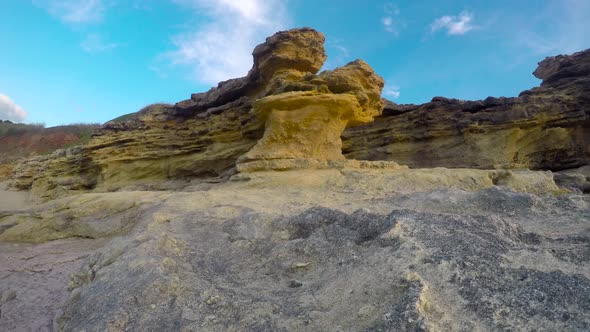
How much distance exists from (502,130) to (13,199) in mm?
21502

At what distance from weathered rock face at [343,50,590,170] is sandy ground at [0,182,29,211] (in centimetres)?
1487

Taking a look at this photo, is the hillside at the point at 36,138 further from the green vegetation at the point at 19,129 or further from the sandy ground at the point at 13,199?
the sandy ground at the point at 13,199

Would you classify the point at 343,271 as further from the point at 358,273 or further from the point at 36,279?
the point at 36,279

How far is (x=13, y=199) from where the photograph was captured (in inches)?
729

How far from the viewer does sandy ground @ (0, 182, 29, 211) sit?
16.7m

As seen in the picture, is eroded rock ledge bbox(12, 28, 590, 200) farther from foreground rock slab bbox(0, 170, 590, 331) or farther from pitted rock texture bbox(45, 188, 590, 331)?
pitted rock texture bbox(45, 188, 590, 331)

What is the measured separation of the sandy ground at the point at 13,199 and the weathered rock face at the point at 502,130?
585 inches

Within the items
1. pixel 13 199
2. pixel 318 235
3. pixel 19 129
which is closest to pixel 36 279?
pixel 318 235

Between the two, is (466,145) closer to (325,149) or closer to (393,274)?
(325,149)

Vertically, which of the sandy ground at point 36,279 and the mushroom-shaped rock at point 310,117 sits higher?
the mushroom-shaped rock at point 310,117

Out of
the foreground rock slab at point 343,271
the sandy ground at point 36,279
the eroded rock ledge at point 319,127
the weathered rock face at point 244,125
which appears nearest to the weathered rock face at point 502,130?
the eroded rock ledge at point 319,127

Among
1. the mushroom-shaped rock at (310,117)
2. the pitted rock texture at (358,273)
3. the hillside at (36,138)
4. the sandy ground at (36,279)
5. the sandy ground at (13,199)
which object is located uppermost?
the hillside at (36,138)

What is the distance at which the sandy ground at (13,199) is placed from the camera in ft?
54.9

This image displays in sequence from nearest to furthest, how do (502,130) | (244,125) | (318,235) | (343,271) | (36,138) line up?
(343,271) < (318,235) < (244,125) < (502,130) < (36,138)
